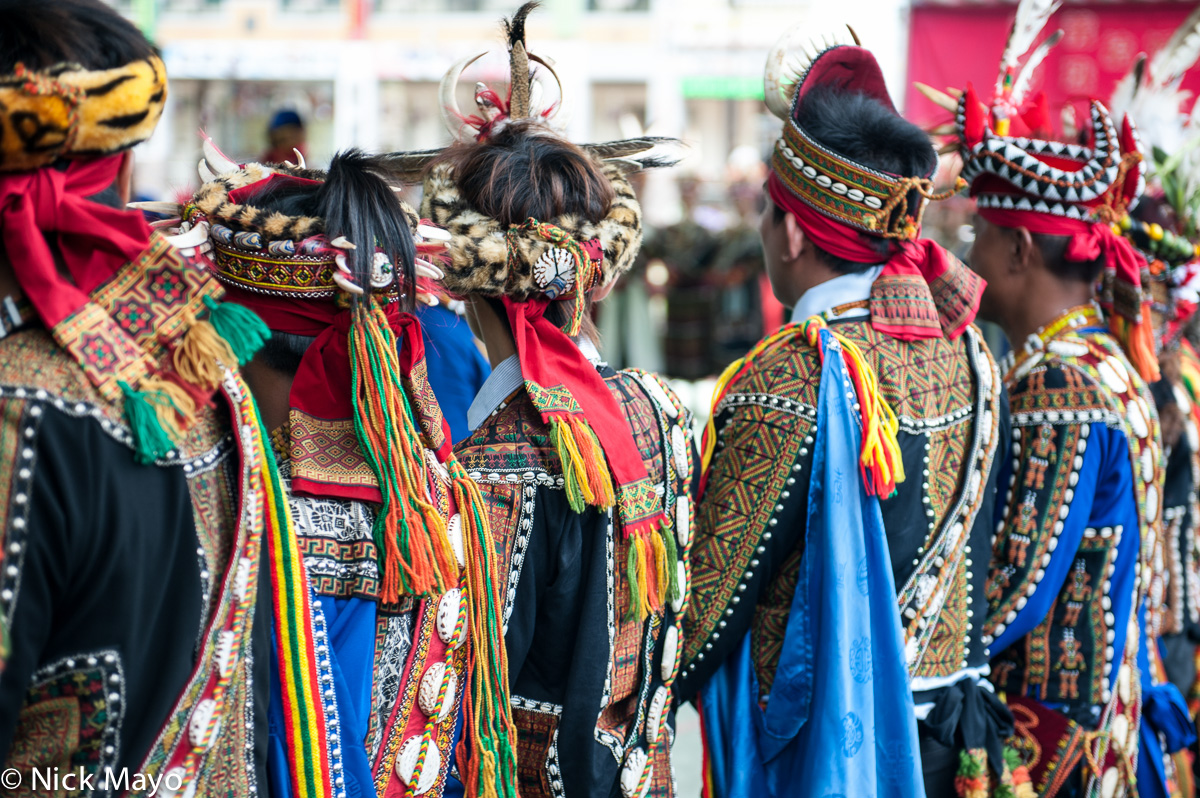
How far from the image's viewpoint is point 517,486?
168 centimetres

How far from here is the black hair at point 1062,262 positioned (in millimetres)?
2543

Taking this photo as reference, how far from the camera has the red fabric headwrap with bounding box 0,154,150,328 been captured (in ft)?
3.58

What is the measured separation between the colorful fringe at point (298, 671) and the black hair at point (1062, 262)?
1985 mm

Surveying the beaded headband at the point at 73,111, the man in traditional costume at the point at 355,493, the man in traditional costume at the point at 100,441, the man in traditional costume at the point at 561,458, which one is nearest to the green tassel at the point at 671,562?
the man in traditional costume at the point at 561,458

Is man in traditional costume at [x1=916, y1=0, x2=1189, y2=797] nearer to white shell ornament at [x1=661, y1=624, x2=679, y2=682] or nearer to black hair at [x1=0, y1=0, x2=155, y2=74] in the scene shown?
white shell ornament at [x1=661, y1=624, x2=679, y2=682]

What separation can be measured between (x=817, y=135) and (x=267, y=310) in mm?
1179

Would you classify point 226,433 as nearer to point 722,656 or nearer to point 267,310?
point 267,310

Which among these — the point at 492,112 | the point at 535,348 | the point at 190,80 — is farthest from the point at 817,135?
the point at 190,80

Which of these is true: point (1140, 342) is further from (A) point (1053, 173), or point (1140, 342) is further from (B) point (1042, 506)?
(B) point (1042, 506)

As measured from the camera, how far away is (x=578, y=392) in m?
1.74

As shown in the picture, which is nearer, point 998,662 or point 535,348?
point 535,348


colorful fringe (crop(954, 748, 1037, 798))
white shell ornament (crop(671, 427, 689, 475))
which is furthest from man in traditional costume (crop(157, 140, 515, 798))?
colorful fringe (crop(954, 748, 1037, 798))

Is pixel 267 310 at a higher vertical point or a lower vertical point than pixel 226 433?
higher

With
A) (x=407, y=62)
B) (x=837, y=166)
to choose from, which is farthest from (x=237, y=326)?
(x=407, y=62)
